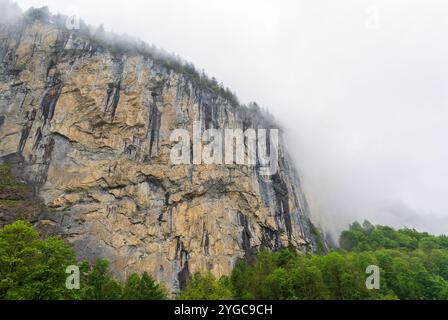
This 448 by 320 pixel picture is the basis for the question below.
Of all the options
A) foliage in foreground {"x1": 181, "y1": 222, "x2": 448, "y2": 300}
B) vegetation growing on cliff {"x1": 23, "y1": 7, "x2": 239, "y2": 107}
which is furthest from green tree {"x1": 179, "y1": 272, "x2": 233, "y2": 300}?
vegetation growing on cliff {"x1": 23, "y1": 7, "x2": 239, "y2": 107}

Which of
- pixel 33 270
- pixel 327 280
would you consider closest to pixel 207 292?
pixel 327 280

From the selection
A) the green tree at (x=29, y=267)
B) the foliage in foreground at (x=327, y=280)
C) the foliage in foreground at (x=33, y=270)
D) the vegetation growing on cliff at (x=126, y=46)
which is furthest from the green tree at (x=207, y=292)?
the vegetation growing on cliff at (x=126, y=46)

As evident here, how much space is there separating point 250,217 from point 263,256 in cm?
1756

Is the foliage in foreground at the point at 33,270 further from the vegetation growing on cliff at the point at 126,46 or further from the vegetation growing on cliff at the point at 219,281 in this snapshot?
the vegetation growing on cliff at the point at 126,46

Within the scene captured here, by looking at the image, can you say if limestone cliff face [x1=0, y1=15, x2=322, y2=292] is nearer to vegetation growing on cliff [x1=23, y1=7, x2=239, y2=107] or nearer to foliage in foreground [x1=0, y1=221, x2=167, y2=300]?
vegetation growing on cliff [x1=23, y1=7, x2=239, y2=107]

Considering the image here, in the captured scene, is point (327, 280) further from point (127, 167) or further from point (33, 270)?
point (127, 167)

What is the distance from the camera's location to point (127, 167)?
210ft

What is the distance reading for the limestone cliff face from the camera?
58.6m

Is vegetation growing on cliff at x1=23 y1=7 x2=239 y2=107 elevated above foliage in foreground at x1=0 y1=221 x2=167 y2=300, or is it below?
above

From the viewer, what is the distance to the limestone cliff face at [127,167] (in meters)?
58.6

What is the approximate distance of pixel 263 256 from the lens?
1929 inches

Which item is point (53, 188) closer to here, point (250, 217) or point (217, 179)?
point (217, 179)

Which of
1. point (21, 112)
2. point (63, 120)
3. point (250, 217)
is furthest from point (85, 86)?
point (250, 217)

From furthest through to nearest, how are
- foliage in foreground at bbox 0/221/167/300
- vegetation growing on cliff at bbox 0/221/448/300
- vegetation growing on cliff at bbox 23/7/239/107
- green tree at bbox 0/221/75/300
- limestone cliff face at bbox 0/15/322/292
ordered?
vegetation growing on cliff at bbox 23/7/239/107 → limestone cliff face at bbox 0/15/322/292 → vegetation growing on cliff at bbox 0/221/448/300 → foliage in foreground at bbox 0/221/167/300 → green tree at bbox 0/221/75/300
